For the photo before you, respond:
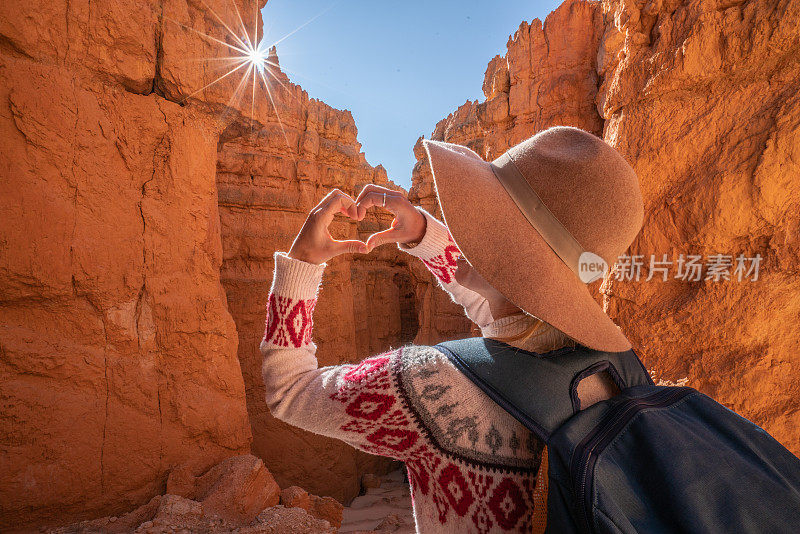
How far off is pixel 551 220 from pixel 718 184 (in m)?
2.56

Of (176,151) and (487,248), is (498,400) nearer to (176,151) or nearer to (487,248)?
(487,248)

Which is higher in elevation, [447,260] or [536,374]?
[447,260]

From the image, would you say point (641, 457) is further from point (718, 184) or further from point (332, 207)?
point (718, 184)

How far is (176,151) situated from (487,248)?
128 inches

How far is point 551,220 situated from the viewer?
792mm

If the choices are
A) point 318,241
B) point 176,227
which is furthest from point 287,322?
point 176,227

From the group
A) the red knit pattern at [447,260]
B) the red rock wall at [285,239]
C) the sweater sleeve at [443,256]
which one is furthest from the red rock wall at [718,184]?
the red rock wall at [285,239]

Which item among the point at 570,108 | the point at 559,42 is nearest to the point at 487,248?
the point at 570,108

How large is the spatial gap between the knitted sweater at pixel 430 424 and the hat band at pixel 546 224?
158mm

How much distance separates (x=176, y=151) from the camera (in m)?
3.21

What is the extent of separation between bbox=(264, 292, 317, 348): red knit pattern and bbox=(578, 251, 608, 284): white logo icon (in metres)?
0.59

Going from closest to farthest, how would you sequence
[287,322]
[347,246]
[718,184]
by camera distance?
[287,322] → [347,246] → [718,184]

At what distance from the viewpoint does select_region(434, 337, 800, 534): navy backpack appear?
59cm

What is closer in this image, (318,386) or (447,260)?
(318,386)
